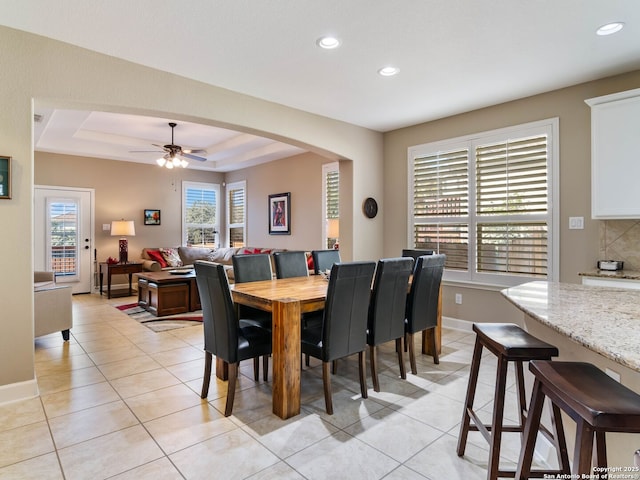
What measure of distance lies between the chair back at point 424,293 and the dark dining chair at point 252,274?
1.25 metres

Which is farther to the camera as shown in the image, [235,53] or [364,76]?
[364,76]

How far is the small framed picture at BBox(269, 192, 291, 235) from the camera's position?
23.7 ft

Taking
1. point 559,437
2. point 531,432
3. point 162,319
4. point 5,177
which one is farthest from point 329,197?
point 531,432

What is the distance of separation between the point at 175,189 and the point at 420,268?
6.67 metres

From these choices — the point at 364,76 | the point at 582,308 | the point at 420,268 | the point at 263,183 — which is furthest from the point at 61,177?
the point at 582,308

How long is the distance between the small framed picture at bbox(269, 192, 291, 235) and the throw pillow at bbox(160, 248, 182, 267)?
1.98 meters

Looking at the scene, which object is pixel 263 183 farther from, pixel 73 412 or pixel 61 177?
pixel 73 412

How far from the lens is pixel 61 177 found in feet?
22.1

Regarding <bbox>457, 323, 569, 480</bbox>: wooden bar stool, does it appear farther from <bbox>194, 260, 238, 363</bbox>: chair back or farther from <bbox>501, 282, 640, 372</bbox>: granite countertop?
<bbox>194, 260, 238, 363</bbox>: chair back

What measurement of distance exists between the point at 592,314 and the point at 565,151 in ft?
9.00

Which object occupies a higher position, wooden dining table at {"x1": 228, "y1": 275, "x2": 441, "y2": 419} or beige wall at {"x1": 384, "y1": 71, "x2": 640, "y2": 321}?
beige wall at {"x1": 384, "y1": 71, "x2": 640, "y2": 321}

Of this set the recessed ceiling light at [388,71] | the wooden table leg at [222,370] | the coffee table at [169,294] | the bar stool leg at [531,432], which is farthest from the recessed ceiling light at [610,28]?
the coffee table at [169,294]

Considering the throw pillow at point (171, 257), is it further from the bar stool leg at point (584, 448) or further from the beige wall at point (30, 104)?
the bar stool leg at point (584, 448)

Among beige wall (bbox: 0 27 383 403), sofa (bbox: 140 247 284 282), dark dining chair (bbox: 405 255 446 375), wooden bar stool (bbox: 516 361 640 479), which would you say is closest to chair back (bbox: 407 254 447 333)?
dark dining chair (bbox: 405 255 446 375)
